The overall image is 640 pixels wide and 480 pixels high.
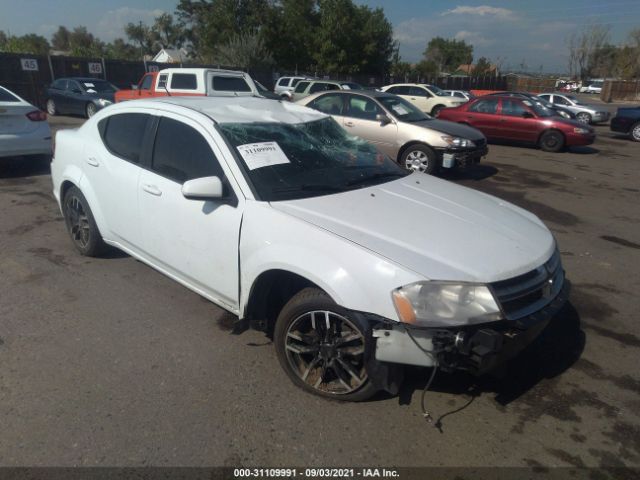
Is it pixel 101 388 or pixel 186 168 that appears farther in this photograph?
pixel 186 168

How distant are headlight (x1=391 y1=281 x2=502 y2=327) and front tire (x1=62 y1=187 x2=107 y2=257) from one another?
3181 millimetres

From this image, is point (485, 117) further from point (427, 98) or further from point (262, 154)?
point (262, 154)

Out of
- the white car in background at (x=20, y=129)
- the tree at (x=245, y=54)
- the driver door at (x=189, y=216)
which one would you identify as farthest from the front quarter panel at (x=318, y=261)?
the tree at (x=245, y=54)

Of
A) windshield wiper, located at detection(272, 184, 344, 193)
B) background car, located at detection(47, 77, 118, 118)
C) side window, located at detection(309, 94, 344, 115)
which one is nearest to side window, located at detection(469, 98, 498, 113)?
side window, located at detection(309, 94, 344, 115)

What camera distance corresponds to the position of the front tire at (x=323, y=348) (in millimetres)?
2575

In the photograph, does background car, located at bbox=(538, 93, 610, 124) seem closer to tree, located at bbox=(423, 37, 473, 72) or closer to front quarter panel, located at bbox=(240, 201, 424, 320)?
front quarter panel, located at bbox=(240, 201, 424, 320)

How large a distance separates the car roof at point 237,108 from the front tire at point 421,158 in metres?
4.98

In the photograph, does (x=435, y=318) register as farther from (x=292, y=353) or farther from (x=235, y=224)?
(x=235, y=224)

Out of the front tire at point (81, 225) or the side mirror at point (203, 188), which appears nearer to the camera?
the side mirror at point (203, 188)

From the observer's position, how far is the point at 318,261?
2.52m

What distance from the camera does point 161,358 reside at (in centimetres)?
312

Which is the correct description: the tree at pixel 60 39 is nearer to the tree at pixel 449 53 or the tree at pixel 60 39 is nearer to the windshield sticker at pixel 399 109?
the tree at pixel 449 53

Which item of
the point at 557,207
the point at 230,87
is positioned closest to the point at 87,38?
the point at 230,87

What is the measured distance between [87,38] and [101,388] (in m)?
108
